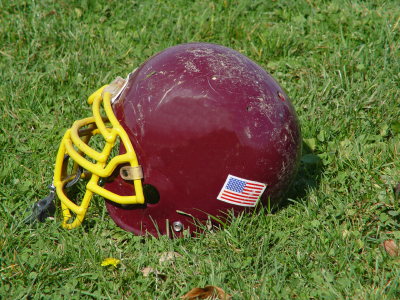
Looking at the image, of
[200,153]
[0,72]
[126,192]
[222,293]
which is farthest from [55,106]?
[222,293]

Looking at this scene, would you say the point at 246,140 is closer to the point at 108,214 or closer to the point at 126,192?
the point at 126,192

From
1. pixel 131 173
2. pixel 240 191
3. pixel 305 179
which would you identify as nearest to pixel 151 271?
pixel 131 173

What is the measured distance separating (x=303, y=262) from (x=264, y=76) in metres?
1.07

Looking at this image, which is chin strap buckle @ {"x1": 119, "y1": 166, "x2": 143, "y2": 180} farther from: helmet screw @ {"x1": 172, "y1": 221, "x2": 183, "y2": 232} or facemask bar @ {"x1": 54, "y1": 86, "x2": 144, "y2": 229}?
helmet screw @ {"x1": 172, "y1": 221, "x2": 183, "y2": 232}

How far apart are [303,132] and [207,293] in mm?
1515

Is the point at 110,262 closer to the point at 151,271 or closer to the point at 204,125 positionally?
the point at 151,271

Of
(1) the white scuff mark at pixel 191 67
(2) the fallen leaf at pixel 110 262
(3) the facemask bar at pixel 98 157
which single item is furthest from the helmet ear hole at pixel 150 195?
(1) the white scuff mark at pixel 191 67

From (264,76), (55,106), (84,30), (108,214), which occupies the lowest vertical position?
(108,214)

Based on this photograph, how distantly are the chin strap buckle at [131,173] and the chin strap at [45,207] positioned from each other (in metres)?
0.42

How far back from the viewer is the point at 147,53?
3.87 metres

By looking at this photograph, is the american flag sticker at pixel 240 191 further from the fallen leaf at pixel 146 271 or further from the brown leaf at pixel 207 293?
the fallen leaf at pixel 146 271

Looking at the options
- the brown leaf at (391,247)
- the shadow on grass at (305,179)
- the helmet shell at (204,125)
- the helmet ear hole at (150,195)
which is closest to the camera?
the helmet shell at (204,125)

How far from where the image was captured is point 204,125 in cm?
213

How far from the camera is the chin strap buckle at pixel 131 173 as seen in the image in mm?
2236
